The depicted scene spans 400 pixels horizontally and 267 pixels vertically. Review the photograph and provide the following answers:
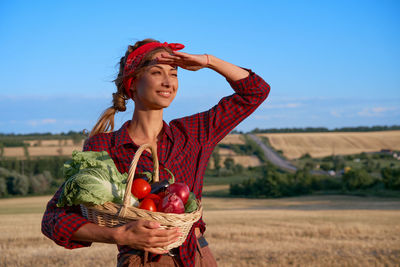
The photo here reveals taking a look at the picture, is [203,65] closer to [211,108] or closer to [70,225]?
[211,108]

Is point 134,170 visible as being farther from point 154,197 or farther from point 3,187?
point 3,187

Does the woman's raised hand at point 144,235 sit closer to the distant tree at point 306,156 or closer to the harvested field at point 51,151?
the harvested field at point 51,151

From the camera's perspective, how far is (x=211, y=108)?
144 inches

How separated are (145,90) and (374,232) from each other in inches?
533

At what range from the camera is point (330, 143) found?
237 ft

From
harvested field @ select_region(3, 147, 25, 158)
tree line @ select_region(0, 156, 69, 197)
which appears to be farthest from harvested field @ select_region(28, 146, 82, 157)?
tree line @ select_region(0, 156, 69, 197)

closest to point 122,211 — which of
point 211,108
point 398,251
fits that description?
point 211,108

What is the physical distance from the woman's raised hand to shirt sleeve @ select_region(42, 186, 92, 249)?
1.02 ft

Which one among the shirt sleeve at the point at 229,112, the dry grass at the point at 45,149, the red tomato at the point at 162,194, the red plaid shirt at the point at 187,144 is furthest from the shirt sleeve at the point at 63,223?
the dry grass at the point at 45,149

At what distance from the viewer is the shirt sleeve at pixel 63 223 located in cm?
288

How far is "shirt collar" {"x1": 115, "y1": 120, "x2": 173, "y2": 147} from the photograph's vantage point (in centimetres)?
334

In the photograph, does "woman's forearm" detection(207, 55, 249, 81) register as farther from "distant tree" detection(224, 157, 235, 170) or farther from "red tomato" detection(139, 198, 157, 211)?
"distant tree" detection(224, 157, 235, 170)

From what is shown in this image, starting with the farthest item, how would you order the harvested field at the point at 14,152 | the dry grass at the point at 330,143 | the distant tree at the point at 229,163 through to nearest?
1. the dry grass at the point at 330,143
2. the harvested field at the point at 14,152
3. the distant tree at the point at 229,163

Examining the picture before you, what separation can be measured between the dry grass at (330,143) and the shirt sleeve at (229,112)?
61209 millimetres
